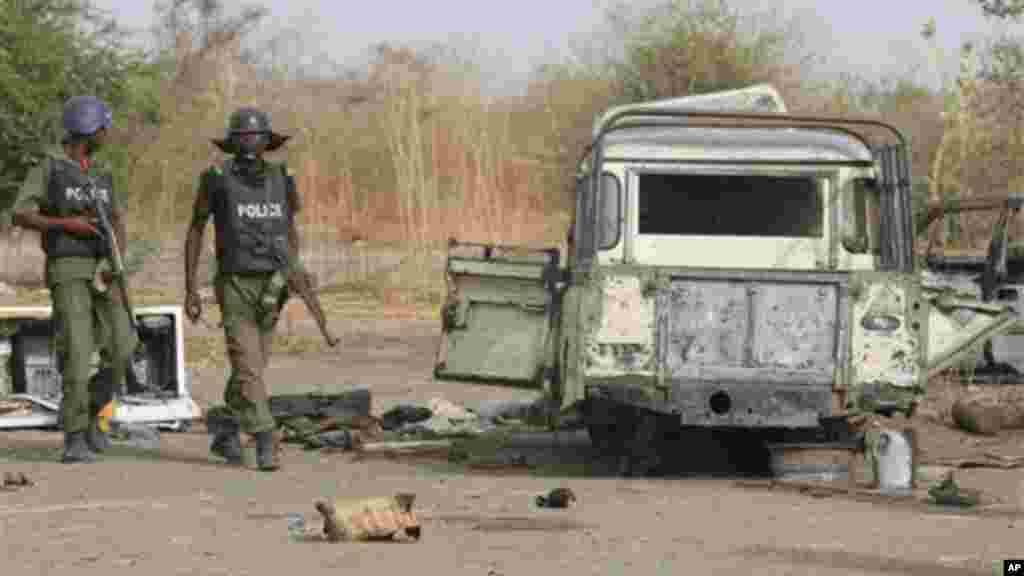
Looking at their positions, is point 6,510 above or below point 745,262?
below

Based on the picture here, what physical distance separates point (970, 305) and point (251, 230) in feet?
12.8

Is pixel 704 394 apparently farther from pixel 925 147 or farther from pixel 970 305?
pixel 925 147

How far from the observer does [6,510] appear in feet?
32.6

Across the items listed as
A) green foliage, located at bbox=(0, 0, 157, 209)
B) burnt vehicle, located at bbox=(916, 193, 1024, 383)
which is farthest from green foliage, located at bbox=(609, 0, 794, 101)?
burnt vehicle, located at bbox=(916, 193, 1024, 383)

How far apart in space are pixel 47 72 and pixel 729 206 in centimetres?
1327

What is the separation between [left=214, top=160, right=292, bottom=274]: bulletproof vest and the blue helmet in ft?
2.45

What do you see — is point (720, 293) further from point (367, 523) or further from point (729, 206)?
point (367, 523)

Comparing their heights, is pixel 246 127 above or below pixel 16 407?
above

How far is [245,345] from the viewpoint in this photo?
12.0 meters

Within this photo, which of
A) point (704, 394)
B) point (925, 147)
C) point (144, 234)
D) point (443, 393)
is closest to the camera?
point (704, 394)

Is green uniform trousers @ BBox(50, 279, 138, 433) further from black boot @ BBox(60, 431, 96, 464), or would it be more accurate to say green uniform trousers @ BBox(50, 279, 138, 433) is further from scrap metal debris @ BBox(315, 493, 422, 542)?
scrap metal debris @ BBox(315, 493, 422, 542)

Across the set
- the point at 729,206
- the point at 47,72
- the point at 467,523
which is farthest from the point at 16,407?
the point at 47,72

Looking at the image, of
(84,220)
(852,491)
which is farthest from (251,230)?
(852,491)

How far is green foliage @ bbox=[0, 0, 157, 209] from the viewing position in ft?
78.9
